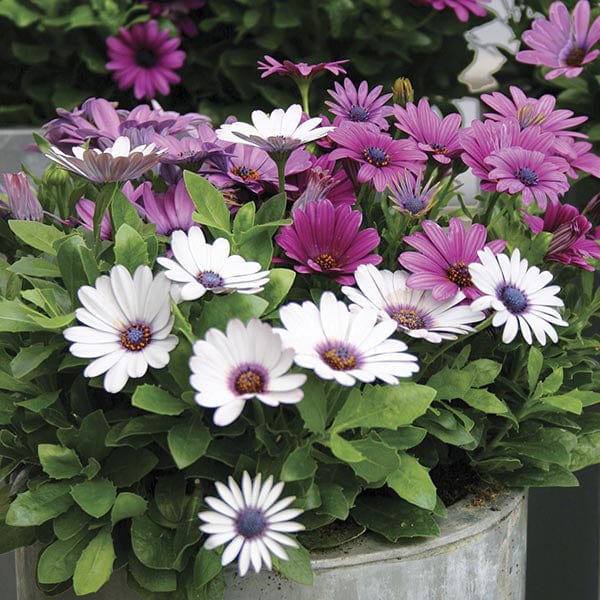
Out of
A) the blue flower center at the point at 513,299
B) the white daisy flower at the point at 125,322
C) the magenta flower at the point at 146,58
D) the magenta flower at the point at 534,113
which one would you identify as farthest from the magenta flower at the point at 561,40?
the magenta flower at the point at 146,58

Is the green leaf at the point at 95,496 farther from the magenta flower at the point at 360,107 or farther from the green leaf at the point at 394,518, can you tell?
the magenta flower at the point at 360,107

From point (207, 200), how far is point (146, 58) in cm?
103

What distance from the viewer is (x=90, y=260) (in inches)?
24.4

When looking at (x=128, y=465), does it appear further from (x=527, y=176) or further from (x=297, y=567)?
(x=527, y=176)

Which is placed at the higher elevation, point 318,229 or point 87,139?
point 87,139

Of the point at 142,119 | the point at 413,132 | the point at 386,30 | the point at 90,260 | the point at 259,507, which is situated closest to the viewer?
the point at 259,507

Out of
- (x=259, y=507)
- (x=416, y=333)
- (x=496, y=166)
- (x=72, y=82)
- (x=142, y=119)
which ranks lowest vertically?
(x=259, y=507)

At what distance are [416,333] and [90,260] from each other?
201 mm

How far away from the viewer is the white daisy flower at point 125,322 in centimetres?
56

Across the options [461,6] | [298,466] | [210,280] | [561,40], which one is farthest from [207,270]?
[461,6]

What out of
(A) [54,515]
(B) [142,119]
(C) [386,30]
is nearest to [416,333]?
(A) [54,515]

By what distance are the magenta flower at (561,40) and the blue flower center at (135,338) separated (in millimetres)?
552

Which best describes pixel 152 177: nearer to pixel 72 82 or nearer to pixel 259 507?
pixel 259 507

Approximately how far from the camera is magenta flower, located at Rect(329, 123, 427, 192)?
69cm
